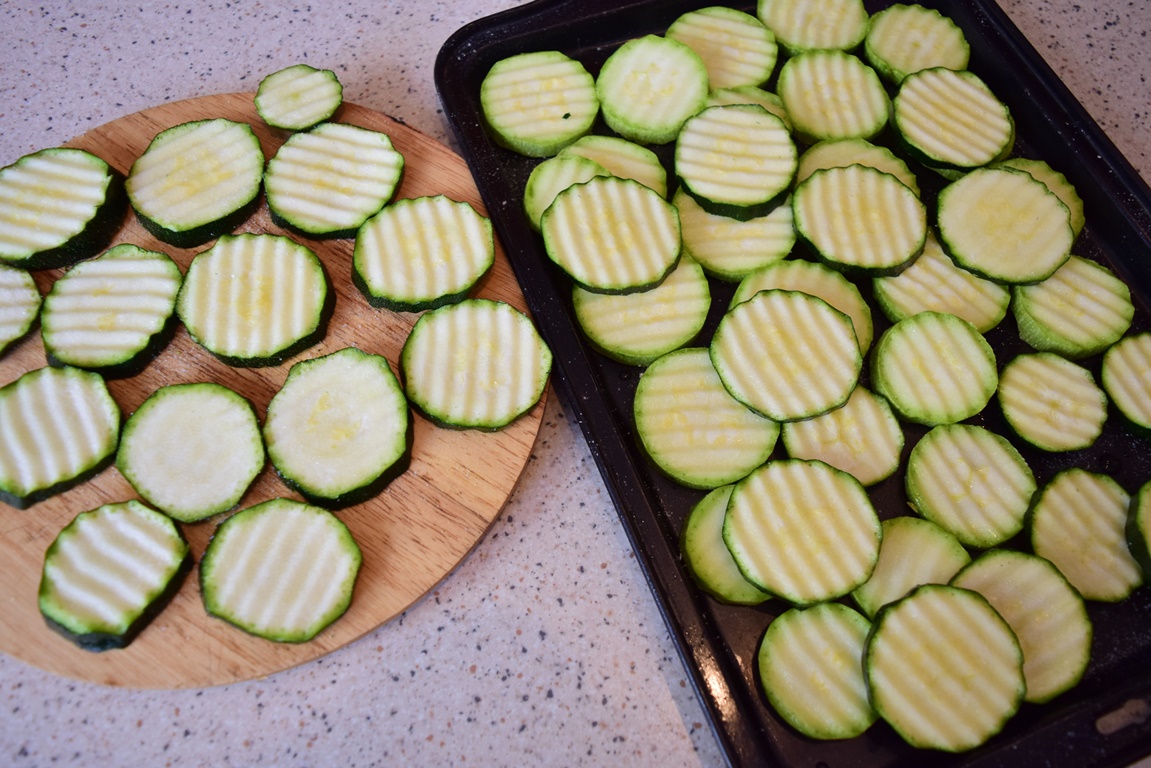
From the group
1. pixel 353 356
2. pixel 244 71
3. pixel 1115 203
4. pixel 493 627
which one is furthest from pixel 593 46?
pixel 493 627

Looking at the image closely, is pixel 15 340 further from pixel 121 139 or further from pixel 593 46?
pixel 593 46

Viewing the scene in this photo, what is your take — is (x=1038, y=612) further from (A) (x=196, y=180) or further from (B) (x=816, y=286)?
(A) (x=196, y=180)

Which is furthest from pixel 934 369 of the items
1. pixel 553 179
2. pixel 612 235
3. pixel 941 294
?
pixel 553 179

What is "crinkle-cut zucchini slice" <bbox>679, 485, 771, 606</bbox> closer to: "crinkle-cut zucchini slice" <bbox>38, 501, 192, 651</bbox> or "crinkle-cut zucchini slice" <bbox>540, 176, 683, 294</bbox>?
"crinkle-cut zucchini slice" <bbox>540, 176, 683, 294</bbox>

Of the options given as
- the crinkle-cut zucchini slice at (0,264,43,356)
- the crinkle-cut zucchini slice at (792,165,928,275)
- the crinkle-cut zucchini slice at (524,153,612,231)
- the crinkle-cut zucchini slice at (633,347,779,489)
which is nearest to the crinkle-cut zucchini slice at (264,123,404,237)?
the crinkle-cut zucchini slice at (524,153,612,231)

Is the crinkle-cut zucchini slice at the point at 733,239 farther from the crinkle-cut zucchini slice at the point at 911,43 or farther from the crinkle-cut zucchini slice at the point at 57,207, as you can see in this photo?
the crinkle-cut zucchini slice at the point at 57,207

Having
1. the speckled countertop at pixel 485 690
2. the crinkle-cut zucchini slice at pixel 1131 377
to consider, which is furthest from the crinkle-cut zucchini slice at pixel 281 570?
the crinkle-cut zucchini slice at pixel 1131 377

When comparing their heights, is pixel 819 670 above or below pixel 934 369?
below
